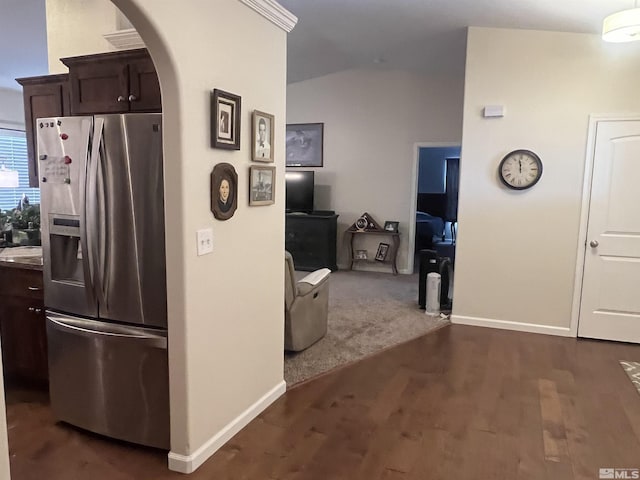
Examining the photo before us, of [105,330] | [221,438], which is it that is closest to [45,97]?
[105,330]

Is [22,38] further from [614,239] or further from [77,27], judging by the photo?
[614,239]

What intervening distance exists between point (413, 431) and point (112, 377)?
66.6 inches

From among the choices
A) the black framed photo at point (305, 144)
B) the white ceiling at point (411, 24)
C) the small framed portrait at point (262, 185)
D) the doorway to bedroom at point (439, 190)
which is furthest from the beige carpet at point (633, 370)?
the black framed photo at point (305, 144)

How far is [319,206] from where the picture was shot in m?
7.67

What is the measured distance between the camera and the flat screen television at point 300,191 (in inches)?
289

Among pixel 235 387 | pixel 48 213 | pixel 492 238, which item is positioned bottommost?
pixel 235 387

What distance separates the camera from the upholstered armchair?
3.67 meters

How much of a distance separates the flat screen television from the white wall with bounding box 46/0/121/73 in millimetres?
4289

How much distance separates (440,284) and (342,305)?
3.65ft

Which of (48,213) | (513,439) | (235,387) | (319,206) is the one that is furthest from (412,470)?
(319,206)

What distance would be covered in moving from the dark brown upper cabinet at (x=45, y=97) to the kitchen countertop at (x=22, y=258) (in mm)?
841

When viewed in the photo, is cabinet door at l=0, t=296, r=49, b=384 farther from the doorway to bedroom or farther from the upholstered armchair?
the doorway to bedroom

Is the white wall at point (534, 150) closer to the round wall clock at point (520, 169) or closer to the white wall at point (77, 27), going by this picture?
the round wall clock at point (520, 169)

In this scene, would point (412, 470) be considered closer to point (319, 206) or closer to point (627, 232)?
point (627, 232)
